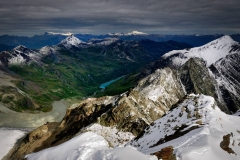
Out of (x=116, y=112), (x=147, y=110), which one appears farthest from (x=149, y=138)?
(x=147, y=110)

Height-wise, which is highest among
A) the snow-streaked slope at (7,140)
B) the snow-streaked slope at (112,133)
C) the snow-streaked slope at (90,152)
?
the snow-streaked slope at (90,152)

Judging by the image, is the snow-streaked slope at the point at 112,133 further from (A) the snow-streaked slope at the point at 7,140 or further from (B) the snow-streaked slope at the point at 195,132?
(A) the snow-streaked slope at the point at 7,140

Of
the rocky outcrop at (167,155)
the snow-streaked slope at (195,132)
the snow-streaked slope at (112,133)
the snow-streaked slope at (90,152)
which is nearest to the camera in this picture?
the rocky outcrop at (167,155)

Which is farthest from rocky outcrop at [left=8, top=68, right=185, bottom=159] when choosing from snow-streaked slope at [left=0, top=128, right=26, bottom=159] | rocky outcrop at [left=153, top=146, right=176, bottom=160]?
rocky outcrop at [left=153, top=146, right=176, bottom=160]

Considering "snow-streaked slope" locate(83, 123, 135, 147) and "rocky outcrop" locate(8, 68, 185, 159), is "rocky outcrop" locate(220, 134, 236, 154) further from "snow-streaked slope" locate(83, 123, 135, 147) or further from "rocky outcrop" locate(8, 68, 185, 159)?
"rocky outcrop" locate(8, 68, 185, 159)

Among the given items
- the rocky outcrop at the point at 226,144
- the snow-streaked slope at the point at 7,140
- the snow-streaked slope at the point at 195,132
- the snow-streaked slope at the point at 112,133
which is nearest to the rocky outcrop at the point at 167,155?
the snow-streaked slope at the point at 195,132

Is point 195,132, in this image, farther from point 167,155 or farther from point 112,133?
point 112,133

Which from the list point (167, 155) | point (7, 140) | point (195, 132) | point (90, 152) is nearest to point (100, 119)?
point (90, 152)
